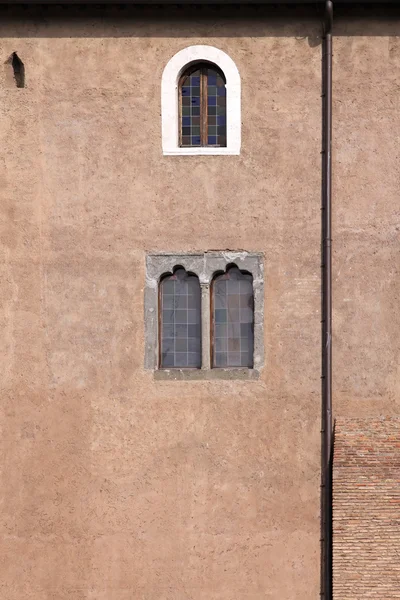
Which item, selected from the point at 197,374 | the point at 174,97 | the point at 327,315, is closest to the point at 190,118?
the point at 174,97

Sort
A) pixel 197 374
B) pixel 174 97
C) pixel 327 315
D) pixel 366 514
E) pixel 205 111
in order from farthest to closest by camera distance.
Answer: pixel 205 111 < pixel 174 97 < pixel 197 374 < pixel 327 315 < pixel 366 514

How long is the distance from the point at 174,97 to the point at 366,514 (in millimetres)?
5435

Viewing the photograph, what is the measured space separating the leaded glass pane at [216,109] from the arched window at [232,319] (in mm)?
1640

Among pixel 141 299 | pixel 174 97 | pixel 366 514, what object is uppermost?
pixel 174 97

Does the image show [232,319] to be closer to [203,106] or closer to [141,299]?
[141,299]

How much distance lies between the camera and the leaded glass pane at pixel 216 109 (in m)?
9.82

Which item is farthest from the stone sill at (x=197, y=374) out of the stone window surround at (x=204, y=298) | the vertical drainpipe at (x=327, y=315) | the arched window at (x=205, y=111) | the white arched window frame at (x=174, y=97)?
the arched window at (x=205, y=111)

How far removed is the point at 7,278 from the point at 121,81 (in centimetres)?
280

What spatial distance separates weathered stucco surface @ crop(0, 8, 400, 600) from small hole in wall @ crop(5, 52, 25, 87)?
0.38ft

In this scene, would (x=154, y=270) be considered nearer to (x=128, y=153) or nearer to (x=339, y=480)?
(x=128, y=153)

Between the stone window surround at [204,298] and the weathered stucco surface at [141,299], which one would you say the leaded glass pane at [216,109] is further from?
the stone window surround at [204,298]

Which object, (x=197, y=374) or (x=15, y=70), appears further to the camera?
(x=15, y=70)

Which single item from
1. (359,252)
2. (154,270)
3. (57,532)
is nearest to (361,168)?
(359,252)

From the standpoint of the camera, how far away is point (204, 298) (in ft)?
31.7
